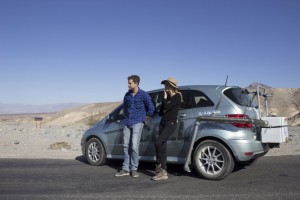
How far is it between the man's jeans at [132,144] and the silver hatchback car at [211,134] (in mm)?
360

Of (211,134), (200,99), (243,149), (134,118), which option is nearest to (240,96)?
(200,99)

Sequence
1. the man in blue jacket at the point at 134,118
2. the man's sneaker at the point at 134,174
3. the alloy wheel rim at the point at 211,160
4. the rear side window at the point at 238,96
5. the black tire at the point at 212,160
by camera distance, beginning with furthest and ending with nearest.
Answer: the man in blue jacket at the point at 134,118 → the man's sneaker at the point at 134,174 → the rear side window at the point at 238,96 → the alloy wheel rim at the point at 211,160 → the black tire at the point at 212,160

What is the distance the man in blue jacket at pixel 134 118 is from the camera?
7.32 m

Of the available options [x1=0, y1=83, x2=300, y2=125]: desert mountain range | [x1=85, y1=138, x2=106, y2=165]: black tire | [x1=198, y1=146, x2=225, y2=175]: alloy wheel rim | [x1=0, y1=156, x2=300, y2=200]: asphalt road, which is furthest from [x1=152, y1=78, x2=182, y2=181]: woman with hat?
[x1=0, y1=83, x2=300, y2=125]: desert mountain range

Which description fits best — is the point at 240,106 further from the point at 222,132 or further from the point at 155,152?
the point at 155,152

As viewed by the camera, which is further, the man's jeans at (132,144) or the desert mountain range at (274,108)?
the desert mountain range at (274,108)

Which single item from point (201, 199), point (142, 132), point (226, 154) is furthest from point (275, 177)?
point (142, 132)

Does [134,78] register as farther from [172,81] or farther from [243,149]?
[243,149]

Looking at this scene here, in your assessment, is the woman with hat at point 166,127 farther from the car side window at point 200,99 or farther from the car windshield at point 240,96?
the car windshield at point 240,96

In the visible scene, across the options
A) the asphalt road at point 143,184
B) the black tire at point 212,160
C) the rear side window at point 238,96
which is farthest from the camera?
the rear side window at point 238,96

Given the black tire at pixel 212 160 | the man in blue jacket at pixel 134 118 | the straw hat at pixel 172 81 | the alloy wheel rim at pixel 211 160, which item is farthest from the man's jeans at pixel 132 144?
the alloy wheel rim at pixel 211 160

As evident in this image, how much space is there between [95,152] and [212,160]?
3236 millimetres

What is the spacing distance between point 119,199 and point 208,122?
7.71ft

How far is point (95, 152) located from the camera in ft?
28.8
